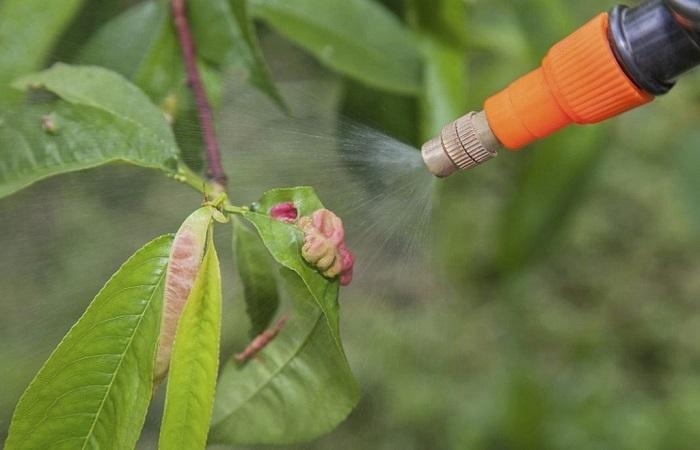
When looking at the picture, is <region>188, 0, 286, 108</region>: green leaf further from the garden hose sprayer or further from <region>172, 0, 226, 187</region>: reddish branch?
the garden hose sprayer

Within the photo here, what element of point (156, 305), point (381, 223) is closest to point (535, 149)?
point (381, 223)

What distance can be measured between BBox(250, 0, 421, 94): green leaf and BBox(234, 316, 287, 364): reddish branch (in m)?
0.41

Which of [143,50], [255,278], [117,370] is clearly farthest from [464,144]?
[143,50]

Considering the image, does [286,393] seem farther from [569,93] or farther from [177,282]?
[569,93]

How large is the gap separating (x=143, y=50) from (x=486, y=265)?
182 cm

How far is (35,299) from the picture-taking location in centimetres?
84

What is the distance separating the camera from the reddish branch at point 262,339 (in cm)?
82

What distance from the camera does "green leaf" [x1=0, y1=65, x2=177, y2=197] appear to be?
759mm

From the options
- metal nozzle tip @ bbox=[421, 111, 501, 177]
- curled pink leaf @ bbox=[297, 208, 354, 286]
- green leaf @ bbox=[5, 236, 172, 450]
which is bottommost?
green leaf @ bbox=[5, 236, 172, 450]

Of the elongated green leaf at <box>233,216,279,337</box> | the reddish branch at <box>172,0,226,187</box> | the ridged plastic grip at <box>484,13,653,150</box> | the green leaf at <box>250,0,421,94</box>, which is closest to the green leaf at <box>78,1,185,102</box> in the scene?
the reddish branch at <box>172,0,226,187</box>

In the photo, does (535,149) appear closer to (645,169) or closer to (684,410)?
(684,410)

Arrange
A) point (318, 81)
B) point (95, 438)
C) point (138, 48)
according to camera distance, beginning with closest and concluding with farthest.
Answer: point (95, 438) → point (138, 48) → point (318, 81)

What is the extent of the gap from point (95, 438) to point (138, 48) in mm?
501

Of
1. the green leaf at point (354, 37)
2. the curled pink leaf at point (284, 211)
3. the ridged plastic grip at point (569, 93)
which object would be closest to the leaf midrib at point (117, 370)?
the curled pink leaf at point (284, 211)
